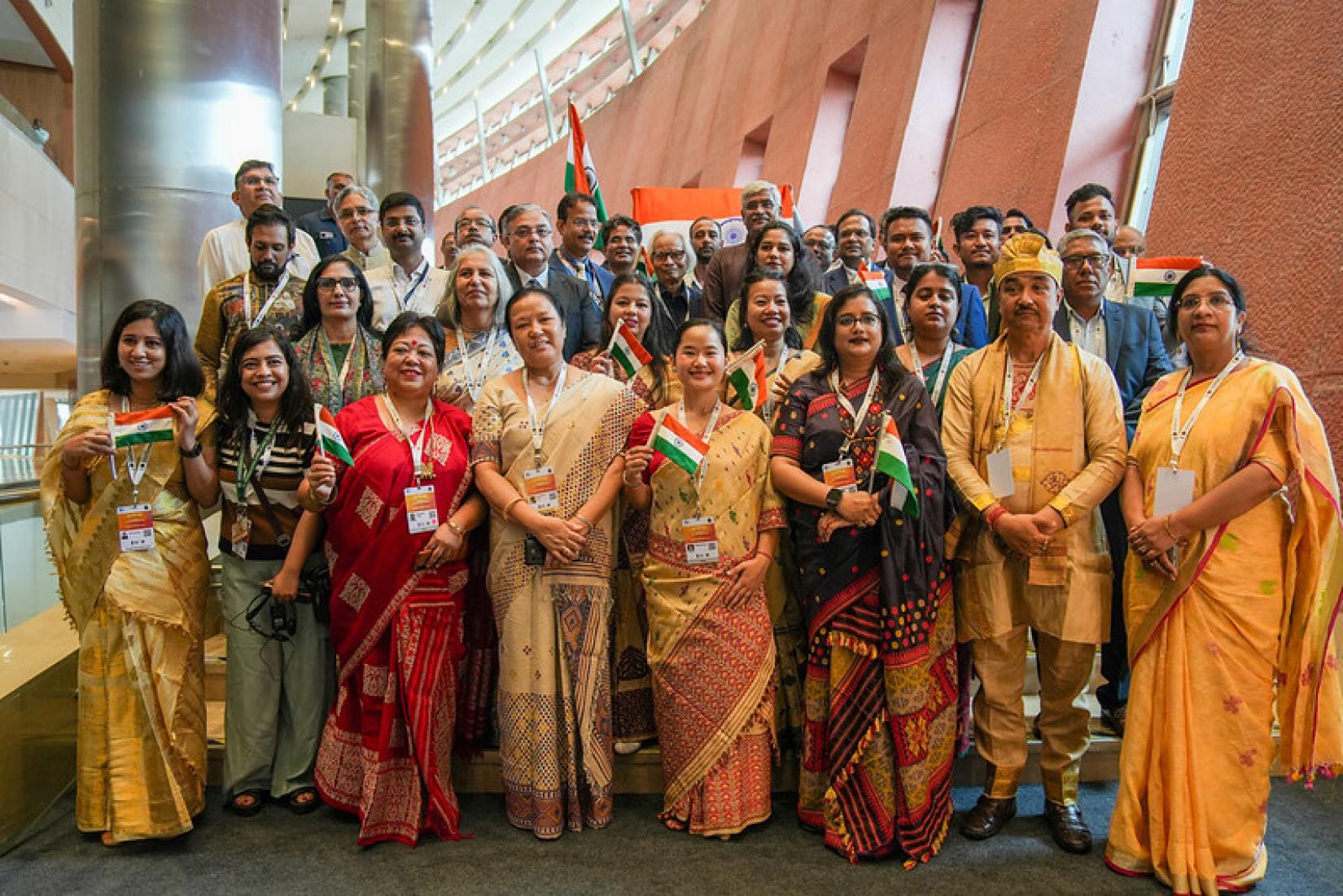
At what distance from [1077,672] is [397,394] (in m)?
2.16

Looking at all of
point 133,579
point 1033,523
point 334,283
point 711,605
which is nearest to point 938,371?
point 1033,523

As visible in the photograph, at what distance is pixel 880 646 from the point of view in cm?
256

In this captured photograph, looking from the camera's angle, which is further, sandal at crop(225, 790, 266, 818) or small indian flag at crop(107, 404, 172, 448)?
sandal at crop(225, 790, 266, 818)

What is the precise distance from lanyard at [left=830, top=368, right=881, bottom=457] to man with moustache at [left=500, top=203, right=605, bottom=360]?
1143mm

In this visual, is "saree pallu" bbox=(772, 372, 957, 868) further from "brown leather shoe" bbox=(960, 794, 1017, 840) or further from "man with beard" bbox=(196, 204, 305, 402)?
"man with beard" bbox=(196, 204, 305, 402)

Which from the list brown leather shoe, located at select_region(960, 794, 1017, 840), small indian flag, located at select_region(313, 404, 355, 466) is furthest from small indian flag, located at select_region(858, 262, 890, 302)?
small indian flag, located at select_region(313, 404, 355, 466)

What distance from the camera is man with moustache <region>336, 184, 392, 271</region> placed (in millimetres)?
3777

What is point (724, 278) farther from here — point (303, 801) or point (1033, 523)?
point (303, 801)

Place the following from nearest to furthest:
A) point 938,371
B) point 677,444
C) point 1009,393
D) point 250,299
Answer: point 677,444, point 1009,393, point 938,371, point 250,299

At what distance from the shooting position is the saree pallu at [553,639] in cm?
267

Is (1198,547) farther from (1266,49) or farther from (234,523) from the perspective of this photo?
(1266,49)

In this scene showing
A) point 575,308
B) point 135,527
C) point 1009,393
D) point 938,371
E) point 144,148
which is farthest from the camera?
point 144,148

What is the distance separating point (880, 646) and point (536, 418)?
3.90ft

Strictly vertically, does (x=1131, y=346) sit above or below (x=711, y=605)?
above
